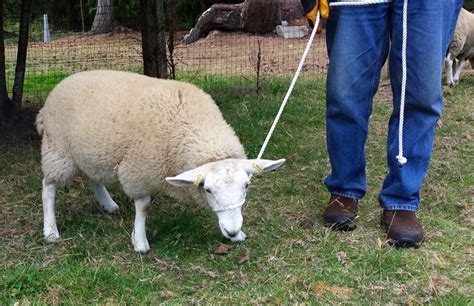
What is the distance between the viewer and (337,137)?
311 cm

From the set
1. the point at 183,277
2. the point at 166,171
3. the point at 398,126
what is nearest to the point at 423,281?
the point at 398,126

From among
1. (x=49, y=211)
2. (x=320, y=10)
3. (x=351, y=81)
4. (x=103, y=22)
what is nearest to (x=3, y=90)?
(x=49, y=211)

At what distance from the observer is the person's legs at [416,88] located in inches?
109

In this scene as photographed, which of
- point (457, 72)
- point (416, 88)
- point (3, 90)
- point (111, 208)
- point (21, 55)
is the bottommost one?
point (111, 208)

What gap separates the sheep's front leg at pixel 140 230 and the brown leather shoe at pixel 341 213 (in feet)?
3.26

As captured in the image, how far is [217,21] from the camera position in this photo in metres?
12.2

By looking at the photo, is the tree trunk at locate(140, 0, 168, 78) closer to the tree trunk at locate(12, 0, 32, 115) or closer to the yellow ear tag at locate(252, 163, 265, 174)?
the tree trunk at locate(12, 0, 32, 115)

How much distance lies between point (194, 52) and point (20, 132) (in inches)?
219

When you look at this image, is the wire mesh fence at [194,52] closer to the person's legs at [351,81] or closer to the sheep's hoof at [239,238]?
the person's legs at [351,81]

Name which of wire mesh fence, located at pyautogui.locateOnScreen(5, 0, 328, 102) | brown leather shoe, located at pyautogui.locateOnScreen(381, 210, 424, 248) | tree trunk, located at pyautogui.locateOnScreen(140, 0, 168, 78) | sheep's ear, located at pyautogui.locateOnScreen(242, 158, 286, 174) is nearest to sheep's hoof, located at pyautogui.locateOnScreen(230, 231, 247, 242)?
sheep's ear, located at pyautogui.locateOnScreen(242, 158, 286, 174)

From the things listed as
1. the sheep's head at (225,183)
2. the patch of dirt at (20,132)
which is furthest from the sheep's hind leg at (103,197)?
the patch of dirt at (20,132)

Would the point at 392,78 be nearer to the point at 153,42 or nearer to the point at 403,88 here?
the point at 403,88

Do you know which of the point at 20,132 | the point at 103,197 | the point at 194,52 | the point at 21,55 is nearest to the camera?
the point at 103,197

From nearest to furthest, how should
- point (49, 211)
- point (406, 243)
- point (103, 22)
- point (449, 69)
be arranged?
point (406, 243)
point (49, 211)
point (449, 69)
point (103, 22)
